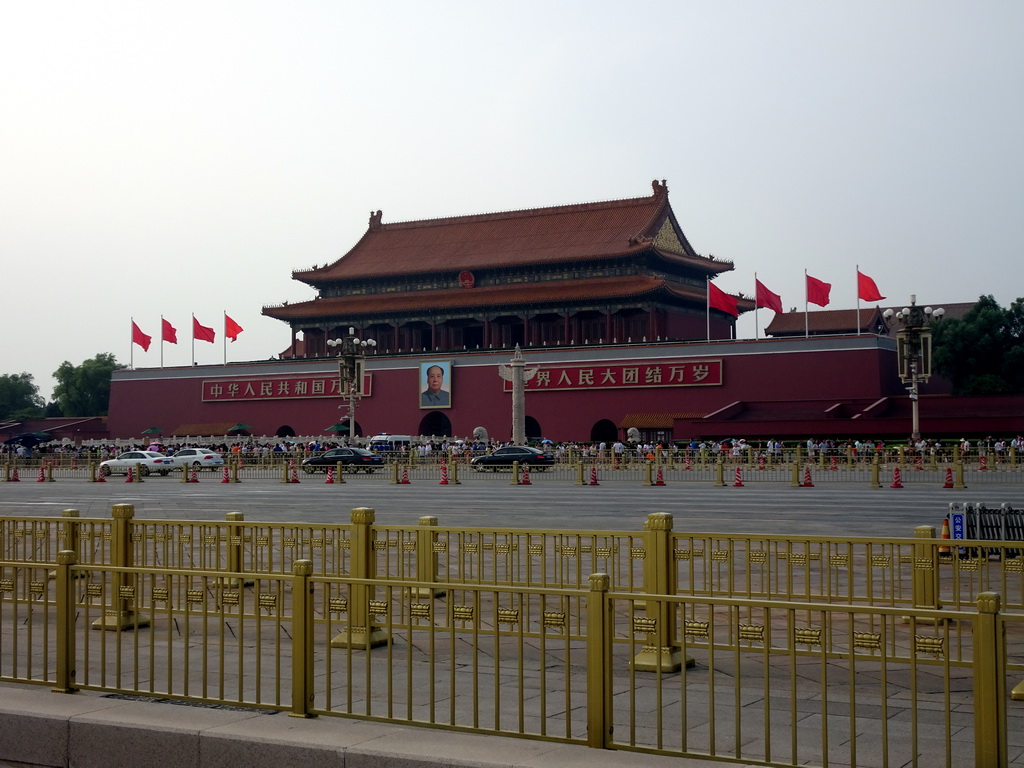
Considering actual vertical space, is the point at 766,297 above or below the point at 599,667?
above

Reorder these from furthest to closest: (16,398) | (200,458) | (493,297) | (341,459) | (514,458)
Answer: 1. (16,398)
2. (493,297)
3. (200,458)
4. (514,458)
5. (341,459)

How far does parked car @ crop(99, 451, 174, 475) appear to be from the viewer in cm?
3812

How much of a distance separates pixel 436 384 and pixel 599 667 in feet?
161

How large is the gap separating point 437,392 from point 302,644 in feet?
159

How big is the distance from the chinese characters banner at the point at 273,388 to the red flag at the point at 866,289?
23.2 meters

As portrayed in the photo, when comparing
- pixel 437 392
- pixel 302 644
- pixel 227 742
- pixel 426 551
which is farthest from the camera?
pixel 437 392

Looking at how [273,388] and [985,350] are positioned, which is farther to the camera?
[273,388]

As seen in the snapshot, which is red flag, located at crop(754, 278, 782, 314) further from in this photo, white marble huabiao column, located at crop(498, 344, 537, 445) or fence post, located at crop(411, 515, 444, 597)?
fence post, located at crop(411, 515, 444, 597)

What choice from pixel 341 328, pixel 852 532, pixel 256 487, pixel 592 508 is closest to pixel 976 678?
pixel 852 532

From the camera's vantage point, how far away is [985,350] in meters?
47.1

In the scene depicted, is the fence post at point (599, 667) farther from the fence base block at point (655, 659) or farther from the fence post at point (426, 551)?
the fence post at point (426, 551)

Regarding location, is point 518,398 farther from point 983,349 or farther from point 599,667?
point 599,667

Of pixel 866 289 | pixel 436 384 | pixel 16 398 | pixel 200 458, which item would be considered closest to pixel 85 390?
pixel 16 398

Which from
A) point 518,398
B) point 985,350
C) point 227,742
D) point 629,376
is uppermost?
point 985,350
